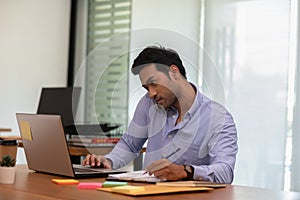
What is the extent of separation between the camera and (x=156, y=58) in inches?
83.5

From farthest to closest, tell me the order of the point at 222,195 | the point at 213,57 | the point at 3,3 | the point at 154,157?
the point at 3,3 < the point at 213,57 < the point at 154,157 < the point at 222,195

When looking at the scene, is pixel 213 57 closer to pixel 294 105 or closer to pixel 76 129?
pixel 294 105

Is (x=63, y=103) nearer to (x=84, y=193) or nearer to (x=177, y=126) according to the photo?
(x=177, y=126)

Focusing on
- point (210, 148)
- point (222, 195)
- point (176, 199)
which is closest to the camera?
point (176, 199)

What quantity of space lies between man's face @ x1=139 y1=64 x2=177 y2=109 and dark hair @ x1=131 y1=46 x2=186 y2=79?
2cm

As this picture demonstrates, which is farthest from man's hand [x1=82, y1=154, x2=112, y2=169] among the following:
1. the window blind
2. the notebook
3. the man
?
the window blind

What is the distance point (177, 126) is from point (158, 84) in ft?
0.70

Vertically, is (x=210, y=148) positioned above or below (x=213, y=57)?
below

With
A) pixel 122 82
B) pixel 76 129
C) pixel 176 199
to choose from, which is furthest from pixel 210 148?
pixel 122 82

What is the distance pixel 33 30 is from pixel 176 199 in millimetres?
4065

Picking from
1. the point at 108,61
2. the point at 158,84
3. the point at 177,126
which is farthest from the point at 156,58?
the point at 108,61

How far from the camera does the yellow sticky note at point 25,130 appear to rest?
211 cm

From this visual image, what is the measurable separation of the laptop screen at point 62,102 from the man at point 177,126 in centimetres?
185

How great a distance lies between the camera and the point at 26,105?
532 cm
